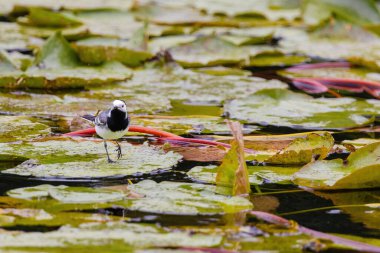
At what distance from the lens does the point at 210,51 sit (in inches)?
265

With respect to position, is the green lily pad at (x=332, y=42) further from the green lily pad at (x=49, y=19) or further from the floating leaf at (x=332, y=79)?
the green lily pad at (x=49, y=19)

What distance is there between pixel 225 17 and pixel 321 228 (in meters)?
5.57

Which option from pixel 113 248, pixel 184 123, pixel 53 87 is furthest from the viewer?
pixel 53 87

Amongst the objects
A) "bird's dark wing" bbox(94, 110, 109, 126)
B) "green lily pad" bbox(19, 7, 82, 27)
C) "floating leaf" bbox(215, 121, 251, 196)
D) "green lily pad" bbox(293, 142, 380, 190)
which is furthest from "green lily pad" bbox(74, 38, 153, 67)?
"floating leaf" bbox(215, 121, 251, 196)

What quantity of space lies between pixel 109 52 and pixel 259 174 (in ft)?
8.39

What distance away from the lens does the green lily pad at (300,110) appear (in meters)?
4.88

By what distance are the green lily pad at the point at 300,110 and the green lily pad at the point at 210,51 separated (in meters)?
1.25

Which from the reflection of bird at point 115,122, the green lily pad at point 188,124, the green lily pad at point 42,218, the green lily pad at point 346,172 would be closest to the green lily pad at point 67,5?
the green lily pad at point 188,124

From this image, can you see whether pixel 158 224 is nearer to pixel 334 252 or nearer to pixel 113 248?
pixel 113 248

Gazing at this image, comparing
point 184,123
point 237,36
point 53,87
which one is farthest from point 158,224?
point 237,36

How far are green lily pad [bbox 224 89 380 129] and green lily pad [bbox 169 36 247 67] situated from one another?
1.25 meters

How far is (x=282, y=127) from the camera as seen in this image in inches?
191

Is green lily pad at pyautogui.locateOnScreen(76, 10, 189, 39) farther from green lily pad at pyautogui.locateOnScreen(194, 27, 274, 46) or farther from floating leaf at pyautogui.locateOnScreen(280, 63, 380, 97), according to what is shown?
floating leaf at pyautogui.locateOnScreen(280, 63, 380, 97)

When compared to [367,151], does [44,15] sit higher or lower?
higher
